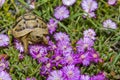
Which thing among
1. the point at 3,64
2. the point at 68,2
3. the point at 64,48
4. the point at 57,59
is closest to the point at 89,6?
the point at 68,2

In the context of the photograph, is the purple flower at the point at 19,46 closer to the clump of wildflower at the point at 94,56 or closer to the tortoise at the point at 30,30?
the tortoise at the point at 30,30

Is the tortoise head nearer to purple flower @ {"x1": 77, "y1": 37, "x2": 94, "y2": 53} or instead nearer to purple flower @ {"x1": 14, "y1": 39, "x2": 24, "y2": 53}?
purple flower @ {"x1": 14, "y1": 39, "x2": 24, "y2": 53}

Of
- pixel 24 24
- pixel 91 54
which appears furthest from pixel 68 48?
pixel 24 24

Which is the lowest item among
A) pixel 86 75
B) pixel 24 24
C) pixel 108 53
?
pixel 86 75

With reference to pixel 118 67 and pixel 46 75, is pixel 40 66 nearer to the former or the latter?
pixel 46 75

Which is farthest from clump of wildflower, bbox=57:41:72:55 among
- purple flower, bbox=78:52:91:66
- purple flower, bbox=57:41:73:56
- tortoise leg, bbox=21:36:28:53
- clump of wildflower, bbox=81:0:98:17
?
clump of wildflower, bbox=81:0:98:17

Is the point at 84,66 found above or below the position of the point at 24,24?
below

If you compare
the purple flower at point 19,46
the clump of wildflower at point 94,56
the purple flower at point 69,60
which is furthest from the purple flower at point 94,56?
the purple flower at point 19,46
